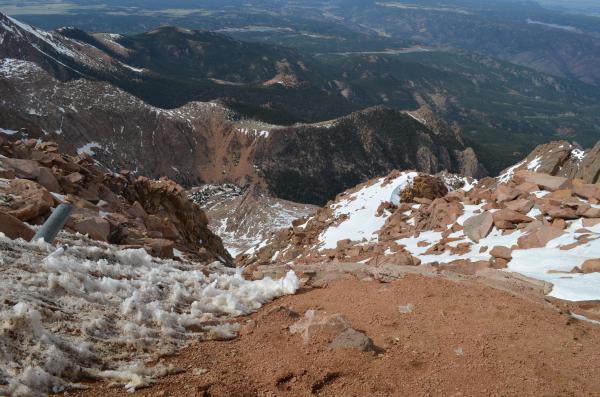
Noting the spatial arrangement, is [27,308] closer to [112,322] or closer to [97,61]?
[112,322]

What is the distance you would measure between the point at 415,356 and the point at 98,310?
4.81m

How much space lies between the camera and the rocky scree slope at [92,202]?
1178cm

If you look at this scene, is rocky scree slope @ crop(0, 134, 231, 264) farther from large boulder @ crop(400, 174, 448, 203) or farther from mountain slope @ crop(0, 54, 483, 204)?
mountain slope @ crop(0, 54, 483, 204)

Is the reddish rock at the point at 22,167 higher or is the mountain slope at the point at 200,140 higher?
the reddish rock at the point at 22,167

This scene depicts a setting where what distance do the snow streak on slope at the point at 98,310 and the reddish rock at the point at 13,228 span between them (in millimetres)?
726

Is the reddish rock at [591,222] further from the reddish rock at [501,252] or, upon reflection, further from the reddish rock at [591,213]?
the reddish rock at [501,252]

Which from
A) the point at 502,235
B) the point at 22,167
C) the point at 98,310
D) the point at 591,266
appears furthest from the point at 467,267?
the point at 22,167

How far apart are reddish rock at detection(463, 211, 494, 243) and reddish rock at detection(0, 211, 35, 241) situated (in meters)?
13.2

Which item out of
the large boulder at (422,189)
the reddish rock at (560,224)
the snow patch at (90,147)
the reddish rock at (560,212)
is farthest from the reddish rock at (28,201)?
the snow patch at (90,147)

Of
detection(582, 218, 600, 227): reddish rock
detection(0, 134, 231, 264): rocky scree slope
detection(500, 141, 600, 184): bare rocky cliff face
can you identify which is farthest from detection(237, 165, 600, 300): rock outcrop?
detection(500, 141, 600, 184): bare rocky cliff face

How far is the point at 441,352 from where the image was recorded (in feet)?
23.8

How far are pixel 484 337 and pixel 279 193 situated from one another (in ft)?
315

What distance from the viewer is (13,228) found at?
9734mm

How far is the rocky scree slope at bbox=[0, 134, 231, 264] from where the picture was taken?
11.8 meters
